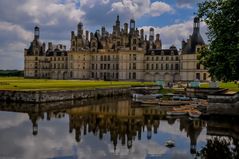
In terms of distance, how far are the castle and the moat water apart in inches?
2022

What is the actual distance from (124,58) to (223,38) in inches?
2460

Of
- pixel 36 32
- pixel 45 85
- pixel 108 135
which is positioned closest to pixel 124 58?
pixel 36 32

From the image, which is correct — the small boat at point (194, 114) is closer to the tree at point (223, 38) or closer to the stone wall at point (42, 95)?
the tree at point (223, 38)

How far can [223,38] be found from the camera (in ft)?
90.6

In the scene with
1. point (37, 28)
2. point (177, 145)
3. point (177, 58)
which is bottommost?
point (177, 145)

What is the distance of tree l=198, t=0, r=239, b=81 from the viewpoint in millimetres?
26859

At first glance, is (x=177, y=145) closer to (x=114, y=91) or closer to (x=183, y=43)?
(x=114, y=91)

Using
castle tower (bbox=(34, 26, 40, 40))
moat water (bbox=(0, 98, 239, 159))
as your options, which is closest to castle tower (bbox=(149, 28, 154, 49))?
castle tower (bbox=(34, 26, 40, 40))

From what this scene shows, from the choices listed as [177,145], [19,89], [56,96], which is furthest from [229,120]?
[19,89]

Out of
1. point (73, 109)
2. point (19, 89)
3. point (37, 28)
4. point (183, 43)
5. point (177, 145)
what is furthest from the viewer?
point (37, 28)

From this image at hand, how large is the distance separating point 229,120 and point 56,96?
21.4 metres

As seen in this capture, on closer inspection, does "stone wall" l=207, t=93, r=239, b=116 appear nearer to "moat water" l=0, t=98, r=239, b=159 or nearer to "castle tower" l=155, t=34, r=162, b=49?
"moat water" l=0, t=98, r=239, b=159

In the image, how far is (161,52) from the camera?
89.7 metres

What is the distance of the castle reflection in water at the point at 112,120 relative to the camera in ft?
77.2
